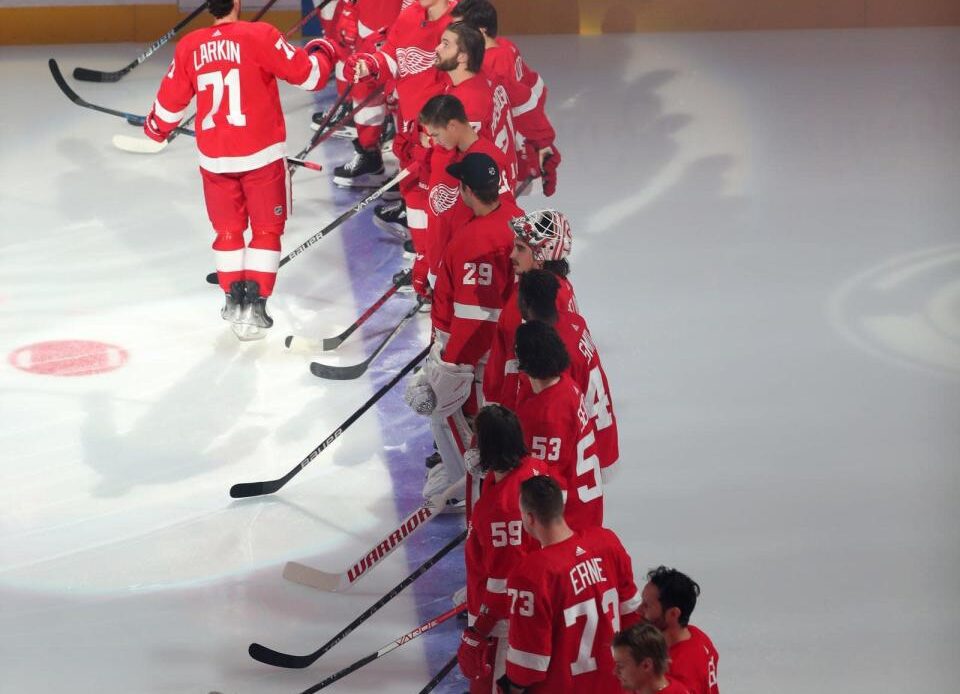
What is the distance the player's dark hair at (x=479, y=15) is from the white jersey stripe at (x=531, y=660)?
10.7ft

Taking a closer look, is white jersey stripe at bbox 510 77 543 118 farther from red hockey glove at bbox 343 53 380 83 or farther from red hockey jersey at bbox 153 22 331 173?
red hockey jersey at bbox 153 22 331 173

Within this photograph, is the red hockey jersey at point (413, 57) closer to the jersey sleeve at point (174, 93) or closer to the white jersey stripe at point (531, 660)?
the jersey sleeve at point (174, 93)

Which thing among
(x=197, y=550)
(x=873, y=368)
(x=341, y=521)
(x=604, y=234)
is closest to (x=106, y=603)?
(x=197, y=550)

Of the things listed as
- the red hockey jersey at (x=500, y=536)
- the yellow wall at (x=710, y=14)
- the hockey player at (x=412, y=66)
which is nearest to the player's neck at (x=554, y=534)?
the red hockey jersey at (x=500, y=536)

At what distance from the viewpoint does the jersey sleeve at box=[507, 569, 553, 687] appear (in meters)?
2.71

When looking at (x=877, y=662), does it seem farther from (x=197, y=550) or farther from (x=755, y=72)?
(x=755, y=72)

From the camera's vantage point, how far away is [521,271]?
146 inches

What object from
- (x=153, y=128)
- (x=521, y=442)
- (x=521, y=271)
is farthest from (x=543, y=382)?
(x=153, y=128)

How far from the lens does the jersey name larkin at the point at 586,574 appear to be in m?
2.72

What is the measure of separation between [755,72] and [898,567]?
5.96m

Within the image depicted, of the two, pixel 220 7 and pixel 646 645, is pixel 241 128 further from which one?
pixel 646 645

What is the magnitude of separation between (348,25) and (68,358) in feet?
8.87

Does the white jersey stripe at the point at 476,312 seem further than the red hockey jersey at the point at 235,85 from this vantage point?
No

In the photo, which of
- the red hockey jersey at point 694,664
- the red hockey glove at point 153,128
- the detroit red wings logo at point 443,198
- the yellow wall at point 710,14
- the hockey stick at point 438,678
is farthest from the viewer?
the yellow wall at point 710,14
